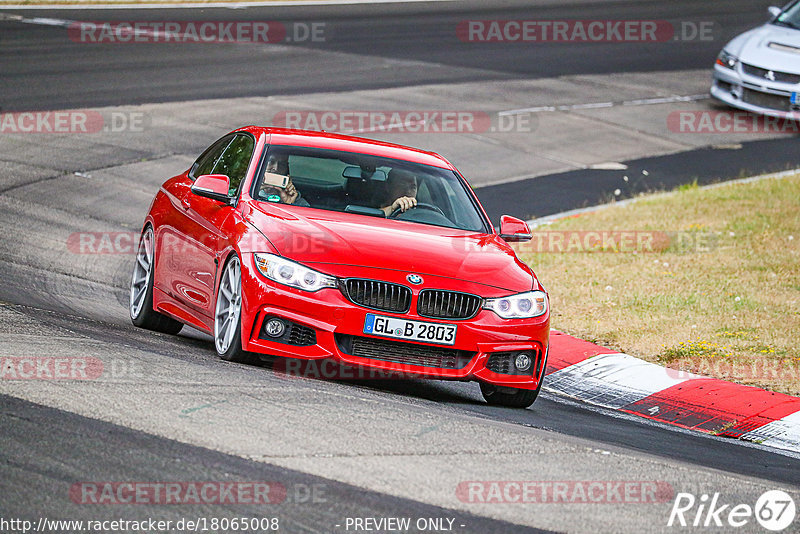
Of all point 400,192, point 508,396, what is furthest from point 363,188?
point 508,396

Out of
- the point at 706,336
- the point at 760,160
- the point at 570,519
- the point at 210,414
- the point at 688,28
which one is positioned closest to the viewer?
the point at 570,519

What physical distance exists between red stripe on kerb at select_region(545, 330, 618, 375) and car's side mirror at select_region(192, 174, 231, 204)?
10.1ft

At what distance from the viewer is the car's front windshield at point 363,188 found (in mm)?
8633

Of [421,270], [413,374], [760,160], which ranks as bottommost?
[760,160]

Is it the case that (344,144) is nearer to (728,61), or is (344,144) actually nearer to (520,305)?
(520,305)

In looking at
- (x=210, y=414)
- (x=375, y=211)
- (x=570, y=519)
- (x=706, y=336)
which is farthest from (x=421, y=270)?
(x=706, y=336)

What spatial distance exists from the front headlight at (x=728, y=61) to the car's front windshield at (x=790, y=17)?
55.7 inches

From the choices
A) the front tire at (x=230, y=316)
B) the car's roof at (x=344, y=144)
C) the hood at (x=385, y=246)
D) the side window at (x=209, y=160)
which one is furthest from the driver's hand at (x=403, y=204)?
the side window at (x=209, y=160)

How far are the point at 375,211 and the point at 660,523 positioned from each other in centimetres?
377

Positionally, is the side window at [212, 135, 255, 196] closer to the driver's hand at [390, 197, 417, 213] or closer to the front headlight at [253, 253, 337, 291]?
the driver's hand at [390, 197, 417, 213]

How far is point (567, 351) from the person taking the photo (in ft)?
34.1

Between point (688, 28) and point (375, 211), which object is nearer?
point (375, 211)

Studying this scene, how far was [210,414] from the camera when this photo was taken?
621 cm

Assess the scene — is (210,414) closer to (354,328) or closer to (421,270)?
(354,328)
